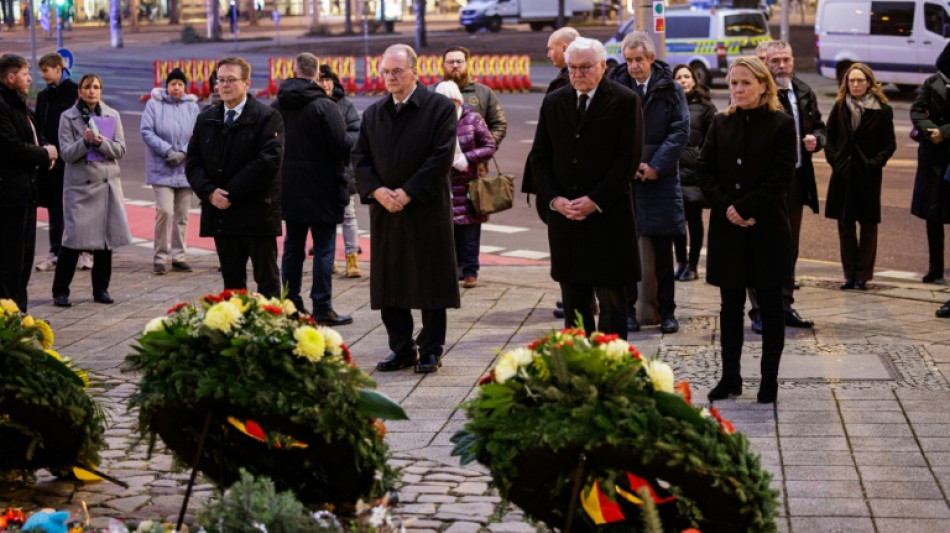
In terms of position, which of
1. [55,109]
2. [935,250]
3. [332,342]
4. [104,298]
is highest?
[55,109]

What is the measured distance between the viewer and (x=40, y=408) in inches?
249

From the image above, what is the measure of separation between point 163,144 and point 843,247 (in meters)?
5.80

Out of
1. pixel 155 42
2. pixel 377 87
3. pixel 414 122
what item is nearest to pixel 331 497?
pixel 414 122

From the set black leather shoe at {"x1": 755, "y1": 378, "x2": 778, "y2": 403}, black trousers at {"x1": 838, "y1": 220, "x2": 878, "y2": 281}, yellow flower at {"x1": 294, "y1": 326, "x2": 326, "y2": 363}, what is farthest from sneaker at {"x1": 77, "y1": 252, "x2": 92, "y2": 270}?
yellow flower at {"x1": 294, "y1": 326, "x2": 326, "y2": 363}

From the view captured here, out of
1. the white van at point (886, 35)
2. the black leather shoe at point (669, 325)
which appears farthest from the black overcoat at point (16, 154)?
the white van at point (886, 35)

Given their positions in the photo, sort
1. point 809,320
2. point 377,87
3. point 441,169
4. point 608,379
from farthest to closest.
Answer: point 377,87, point 809,320, point 441,169, point 608,379

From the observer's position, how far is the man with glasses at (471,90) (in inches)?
459

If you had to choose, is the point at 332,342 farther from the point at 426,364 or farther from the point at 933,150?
the point at 933,150

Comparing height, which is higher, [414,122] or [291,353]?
[414,122]

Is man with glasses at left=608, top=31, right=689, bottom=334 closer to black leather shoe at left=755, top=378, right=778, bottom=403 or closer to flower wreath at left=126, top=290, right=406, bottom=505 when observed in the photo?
black leather shoe at left=755, top=378, right=778, bottom=403

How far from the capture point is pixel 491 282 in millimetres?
12469

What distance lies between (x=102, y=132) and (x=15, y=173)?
1684 millimetres

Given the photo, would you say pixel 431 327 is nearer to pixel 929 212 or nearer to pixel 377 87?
pixel 929 212

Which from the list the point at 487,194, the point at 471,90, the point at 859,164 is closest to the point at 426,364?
the point at 487,194
